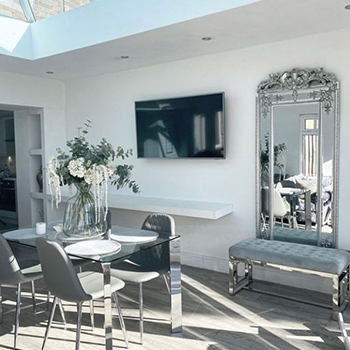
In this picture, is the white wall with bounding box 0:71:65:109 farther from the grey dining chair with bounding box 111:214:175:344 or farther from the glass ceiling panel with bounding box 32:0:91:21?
the grey dining chair with bounding box 111:214:175:344

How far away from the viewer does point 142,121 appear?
15.8 ft

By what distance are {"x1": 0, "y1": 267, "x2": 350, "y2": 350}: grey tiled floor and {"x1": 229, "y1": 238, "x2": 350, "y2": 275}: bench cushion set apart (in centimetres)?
43

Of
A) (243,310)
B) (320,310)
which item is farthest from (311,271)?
(243,310)

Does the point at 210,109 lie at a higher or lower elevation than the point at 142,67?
lower

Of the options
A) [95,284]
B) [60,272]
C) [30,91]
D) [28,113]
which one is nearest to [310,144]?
[95,284]

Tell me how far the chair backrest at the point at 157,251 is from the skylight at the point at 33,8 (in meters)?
2.47

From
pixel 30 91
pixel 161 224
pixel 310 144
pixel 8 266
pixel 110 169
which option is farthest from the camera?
pixel 30 91

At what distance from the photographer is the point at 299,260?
335 centimetres

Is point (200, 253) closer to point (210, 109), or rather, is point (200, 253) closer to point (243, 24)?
point (210, 109)

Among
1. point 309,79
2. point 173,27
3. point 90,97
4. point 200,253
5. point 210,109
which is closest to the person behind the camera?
point 173,27

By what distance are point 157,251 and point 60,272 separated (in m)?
1.10

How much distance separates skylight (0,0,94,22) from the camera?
4.17 m

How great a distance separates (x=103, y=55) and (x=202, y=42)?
1.17 metres

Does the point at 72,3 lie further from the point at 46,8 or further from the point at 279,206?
the point at 279,206
